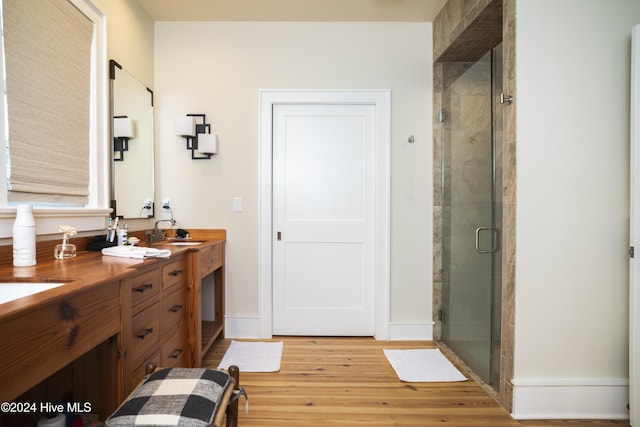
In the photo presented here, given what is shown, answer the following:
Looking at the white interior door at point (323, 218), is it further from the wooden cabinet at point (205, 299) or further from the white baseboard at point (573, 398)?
the white baseboard at point (573, 398)

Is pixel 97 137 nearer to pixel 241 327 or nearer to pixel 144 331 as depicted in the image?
pixel 144 331

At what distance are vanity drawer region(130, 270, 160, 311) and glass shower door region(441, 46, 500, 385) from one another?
1917mm

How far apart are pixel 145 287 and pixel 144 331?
7.6 inches

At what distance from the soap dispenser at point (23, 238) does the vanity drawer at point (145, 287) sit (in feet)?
1.43

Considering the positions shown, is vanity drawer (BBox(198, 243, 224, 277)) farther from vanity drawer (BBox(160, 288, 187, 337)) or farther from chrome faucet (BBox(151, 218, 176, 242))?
chrome faucet (BBox(151, 218, 176, 242))

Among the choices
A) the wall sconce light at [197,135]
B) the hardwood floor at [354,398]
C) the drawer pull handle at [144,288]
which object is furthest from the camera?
the wall sconce light at [197,135]

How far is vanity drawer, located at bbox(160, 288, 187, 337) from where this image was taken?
1877mm

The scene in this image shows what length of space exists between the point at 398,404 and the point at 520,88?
1.82 m

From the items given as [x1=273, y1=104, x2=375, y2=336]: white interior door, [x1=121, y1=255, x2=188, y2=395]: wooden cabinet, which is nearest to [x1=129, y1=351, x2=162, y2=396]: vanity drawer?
[x1=121, y1=255, x2=188, y2=395]: wooden cabinet

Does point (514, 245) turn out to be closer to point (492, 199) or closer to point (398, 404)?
point (492, 199)

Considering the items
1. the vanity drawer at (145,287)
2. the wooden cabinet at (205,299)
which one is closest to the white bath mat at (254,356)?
the wooden cabinet at (205,299)

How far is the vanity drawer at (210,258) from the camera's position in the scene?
2.35 m

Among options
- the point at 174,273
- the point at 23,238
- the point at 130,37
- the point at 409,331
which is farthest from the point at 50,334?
the point at 409,331

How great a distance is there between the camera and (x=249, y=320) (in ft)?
9.90
